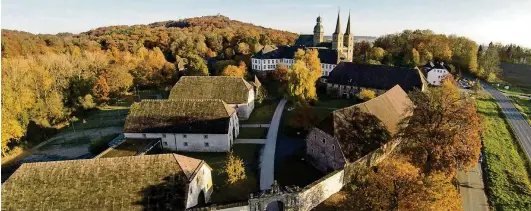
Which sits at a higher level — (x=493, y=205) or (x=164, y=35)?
(x=164, y=35)

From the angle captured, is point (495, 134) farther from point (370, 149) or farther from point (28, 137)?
point (28, 137)

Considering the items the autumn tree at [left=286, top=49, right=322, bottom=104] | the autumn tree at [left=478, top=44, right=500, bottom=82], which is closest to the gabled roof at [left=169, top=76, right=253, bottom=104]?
the autumn tree at [left=286, top=49, right=322, bottom=104]

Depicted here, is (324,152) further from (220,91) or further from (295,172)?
(220,91)

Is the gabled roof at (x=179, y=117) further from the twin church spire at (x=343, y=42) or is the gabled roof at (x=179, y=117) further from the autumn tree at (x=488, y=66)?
the autumn tree at (x=488, y=66)

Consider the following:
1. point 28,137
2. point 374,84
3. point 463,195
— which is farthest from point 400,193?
point 28,137

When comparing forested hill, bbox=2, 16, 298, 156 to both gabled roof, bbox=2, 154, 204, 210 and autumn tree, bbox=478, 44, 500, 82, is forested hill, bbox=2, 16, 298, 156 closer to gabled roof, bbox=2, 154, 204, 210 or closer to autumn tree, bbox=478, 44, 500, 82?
gabled roof, bbox=2, 154, 204, 210

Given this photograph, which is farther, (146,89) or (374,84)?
(146,89)

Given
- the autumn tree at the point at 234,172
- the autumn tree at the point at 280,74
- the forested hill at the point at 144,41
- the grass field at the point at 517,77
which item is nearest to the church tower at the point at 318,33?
the forested hill at the point at 144,41
